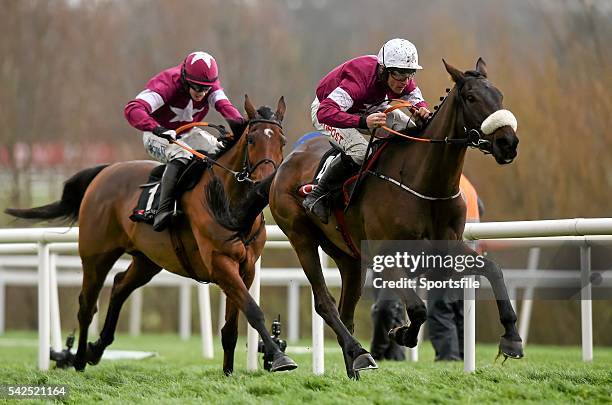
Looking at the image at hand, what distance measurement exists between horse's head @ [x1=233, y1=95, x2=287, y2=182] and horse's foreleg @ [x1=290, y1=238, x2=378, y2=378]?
52 centimetres

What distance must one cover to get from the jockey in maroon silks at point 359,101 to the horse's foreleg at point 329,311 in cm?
42

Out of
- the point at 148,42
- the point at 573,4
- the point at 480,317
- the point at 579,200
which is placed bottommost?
the point at 480,317

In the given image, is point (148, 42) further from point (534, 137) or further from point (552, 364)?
point (552, 364)

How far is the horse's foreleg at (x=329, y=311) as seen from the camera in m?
6.35

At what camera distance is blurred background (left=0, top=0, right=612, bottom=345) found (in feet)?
45.0

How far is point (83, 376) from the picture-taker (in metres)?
7.42

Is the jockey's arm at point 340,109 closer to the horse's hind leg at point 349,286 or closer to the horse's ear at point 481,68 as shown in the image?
the horse's ear at point 481,68

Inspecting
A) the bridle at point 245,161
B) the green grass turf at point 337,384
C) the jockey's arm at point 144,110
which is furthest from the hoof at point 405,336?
the jockey's arm at point 144,110

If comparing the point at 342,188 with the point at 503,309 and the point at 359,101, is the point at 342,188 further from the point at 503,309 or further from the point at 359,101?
the point at 503,309

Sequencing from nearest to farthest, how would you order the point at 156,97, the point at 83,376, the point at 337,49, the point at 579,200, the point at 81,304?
the point at 83,376
the point at 156,97
the point at 81,304
the point at 579,200
the point at 337,49

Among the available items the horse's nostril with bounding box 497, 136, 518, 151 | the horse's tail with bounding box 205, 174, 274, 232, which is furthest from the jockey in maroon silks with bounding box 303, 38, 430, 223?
the horse's nostril with bounding box 497, 136, 518, 151

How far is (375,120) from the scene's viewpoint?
6.61 metres

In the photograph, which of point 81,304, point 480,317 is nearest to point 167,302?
point 480,317

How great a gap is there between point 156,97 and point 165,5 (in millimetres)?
19304
